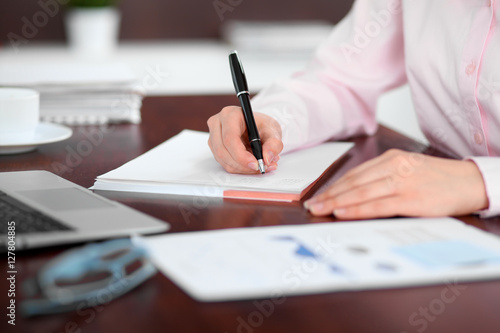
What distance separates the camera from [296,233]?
0.74 m

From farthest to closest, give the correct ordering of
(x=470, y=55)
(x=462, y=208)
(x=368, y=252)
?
(x=470, y=55) < (x=462, y=208) < (x=368, y=252)

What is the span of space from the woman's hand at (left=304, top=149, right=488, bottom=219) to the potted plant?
2.32m

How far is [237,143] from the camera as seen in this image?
1.00 metres

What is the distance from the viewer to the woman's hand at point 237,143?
38.8 inches

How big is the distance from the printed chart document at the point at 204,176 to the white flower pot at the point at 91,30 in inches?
76.3

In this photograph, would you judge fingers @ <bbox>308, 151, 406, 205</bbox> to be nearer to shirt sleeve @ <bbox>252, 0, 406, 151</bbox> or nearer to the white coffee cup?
shirt sleeve @ <bbox>252, 0, 406, 151</bbox>

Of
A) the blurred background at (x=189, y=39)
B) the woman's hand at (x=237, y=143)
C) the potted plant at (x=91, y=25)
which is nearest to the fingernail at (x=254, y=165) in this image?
the woman's hand at (x=237, y=143)

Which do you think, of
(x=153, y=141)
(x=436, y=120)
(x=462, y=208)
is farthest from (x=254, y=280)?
(x=436, y=120)

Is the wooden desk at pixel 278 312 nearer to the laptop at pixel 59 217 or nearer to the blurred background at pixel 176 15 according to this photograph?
the laptop at pixel 59 217

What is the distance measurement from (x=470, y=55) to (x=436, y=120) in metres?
0.19

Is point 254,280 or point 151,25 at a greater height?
point 151,25

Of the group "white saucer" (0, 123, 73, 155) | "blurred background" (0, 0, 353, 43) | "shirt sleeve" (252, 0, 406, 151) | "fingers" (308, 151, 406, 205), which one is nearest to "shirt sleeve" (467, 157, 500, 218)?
"fingers" (308, 151, 406, 205)

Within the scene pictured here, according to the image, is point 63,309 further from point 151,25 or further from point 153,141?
point 151,25

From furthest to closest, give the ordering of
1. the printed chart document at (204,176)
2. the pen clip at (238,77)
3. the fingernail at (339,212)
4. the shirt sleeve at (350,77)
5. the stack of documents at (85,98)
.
A: the stack of documents at (85,98) → the shirt sleeve at (350,77) → the pen clip at (238,77) → the printed chart document at (204,176) → the fingernail at (339,212)
